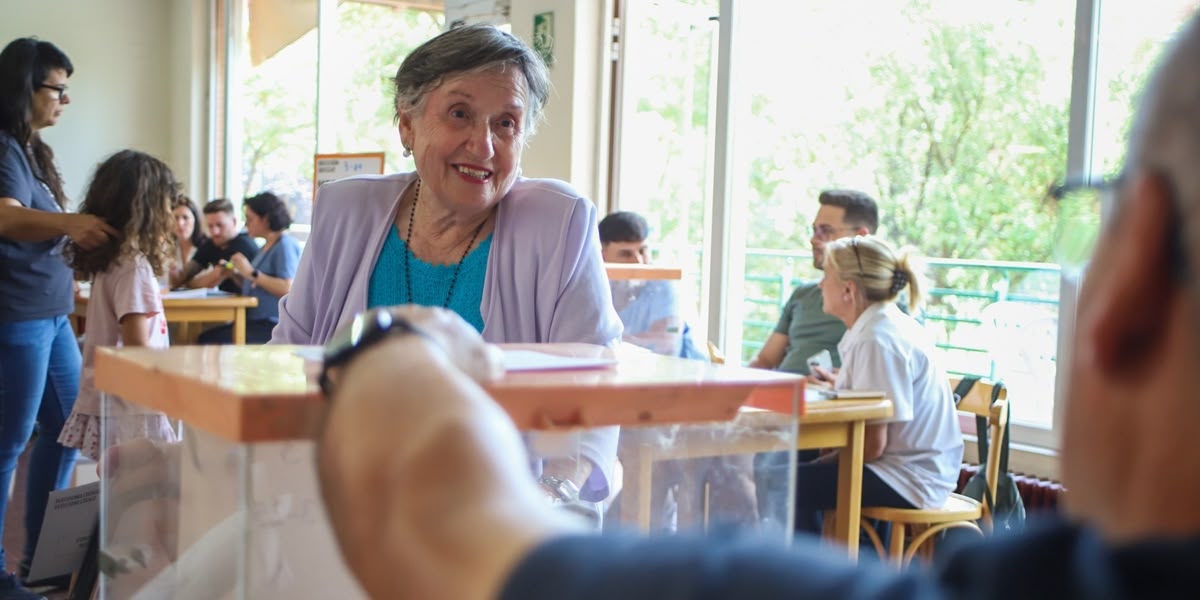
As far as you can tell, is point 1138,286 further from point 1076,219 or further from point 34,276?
point 34,276

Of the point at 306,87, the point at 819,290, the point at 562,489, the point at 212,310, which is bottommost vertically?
the point at 212,310

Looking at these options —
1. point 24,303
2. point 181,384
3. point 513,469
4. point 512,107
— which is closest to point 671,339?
point 24,303

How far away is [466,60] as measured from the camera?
1796mm

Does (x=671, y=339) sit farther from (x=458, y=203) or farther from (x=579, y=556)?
(x=579, y=556)

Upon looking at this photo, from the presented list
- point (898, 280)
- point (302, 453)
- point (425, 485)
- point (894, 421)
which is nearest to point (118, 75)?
point (898, 280)

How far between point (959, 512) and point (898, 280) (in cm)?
74

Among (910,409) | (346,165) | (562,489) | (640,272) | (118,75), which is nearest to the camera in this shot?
(562,489)

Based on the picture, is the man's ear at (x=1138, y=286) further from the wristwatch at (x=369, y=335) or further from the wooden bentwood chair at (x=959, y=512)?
the wooden bentwood chair at (x=959, y=512)

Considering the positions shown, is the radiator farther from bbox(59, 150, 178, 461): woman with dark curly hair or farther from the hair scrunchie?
bbox(59, 150, 178, 461): woman with dark curly hair

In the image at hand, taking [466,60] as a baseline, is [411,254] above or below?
below

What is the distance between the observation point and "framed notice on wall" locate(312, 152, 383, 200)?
14.8 feet

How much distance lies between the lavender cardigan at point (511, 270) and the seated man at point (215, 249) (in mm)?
5057

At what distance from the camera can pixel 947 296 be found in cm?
449

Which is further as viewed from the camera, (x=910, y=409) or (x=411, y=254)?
(x=910, y=409)
